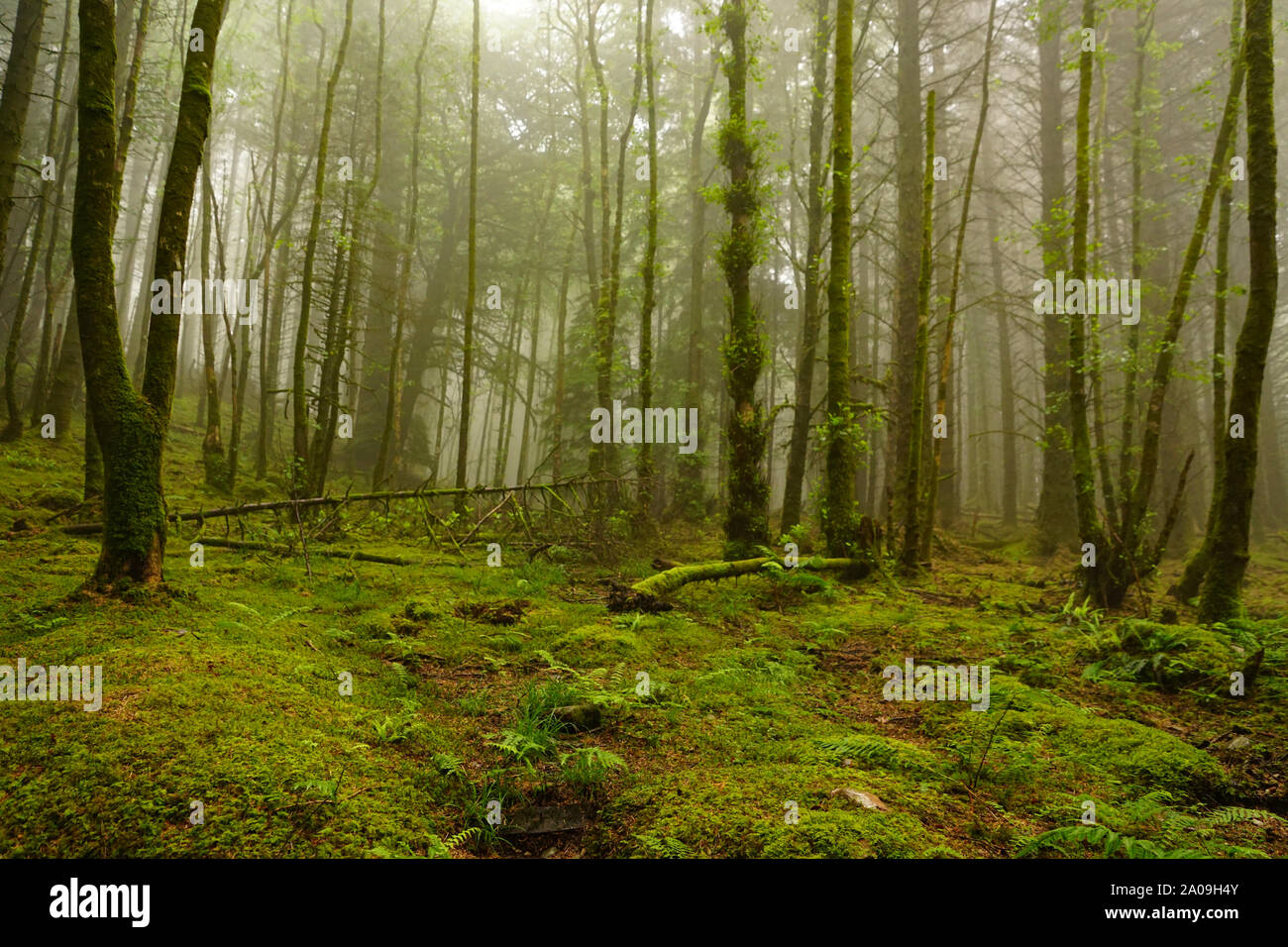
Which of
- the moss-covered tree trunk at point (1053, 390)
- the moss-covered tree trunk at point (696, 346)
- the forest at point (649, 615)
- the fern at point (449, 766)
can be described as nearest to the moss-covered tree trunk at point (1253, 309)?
the forest at point (649, 615)

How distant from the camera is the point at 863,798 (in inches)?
112

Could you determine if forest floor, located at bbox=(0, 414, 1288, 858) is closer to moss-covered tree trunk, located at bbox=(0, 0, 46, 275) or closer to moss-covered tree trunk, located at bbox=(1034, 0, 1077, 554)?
moss-covered tree trunk, located at bbox=(0, 0, 46, 275)

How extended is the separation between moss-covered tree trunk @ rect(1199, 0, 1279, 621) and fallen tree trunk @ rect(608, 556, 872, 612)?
412cm

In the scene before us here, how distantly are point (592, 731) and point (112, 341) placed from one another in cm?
470

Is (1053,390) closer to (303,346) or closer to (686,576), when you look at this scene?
(686,576)

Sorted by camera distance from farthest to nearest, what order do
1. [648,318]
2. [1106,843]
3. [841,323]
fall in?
1. [648,318]
2. [841,323]
3. [1106,843]

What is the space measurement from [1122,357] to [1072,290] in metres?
2.48

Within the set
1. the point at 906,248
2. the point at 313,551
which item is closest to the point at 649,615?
the point at 313,551

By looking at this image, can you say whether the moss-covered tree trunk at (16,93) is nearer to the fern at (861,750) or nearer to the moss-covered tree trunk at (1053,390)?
the fern at (861,750)

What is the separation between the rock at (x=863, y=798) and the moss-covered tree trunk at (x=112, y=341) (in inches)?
204
